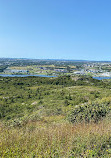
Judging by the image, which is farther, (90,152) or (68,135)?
(68,135)

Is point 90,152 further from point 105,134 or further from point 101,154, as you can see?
point 105,134

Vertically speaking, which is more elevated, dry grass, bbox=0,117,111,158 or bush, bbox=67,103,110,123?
dry grass, bbox=0,117,111,158

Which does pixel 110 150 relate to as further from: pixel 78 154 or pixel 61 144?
pixel 61 144

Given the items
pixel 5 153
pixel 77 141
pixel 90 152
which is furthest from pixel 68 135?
pixel 5 153

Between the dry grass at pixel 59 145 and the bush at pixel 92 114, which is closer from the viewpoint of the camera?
the dry grass at pixel 59 145

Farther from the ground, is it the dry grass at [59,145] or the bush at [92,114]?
the dry grass at [59,145]

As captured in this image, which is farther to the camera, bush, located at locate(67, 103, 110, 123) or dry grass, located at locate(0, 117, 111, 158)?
bush, located at locate(67, 103, 110, 123)

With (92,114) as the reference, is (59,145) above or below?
above

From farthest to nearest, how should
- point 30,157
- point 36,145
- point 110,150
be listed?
point 36,145 → point 110,150 → point 30,157

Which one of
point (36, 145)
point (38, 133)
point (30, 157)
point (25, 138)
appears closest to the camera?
point (30, 157)

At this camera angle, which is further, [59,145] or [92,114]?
[92,114]
